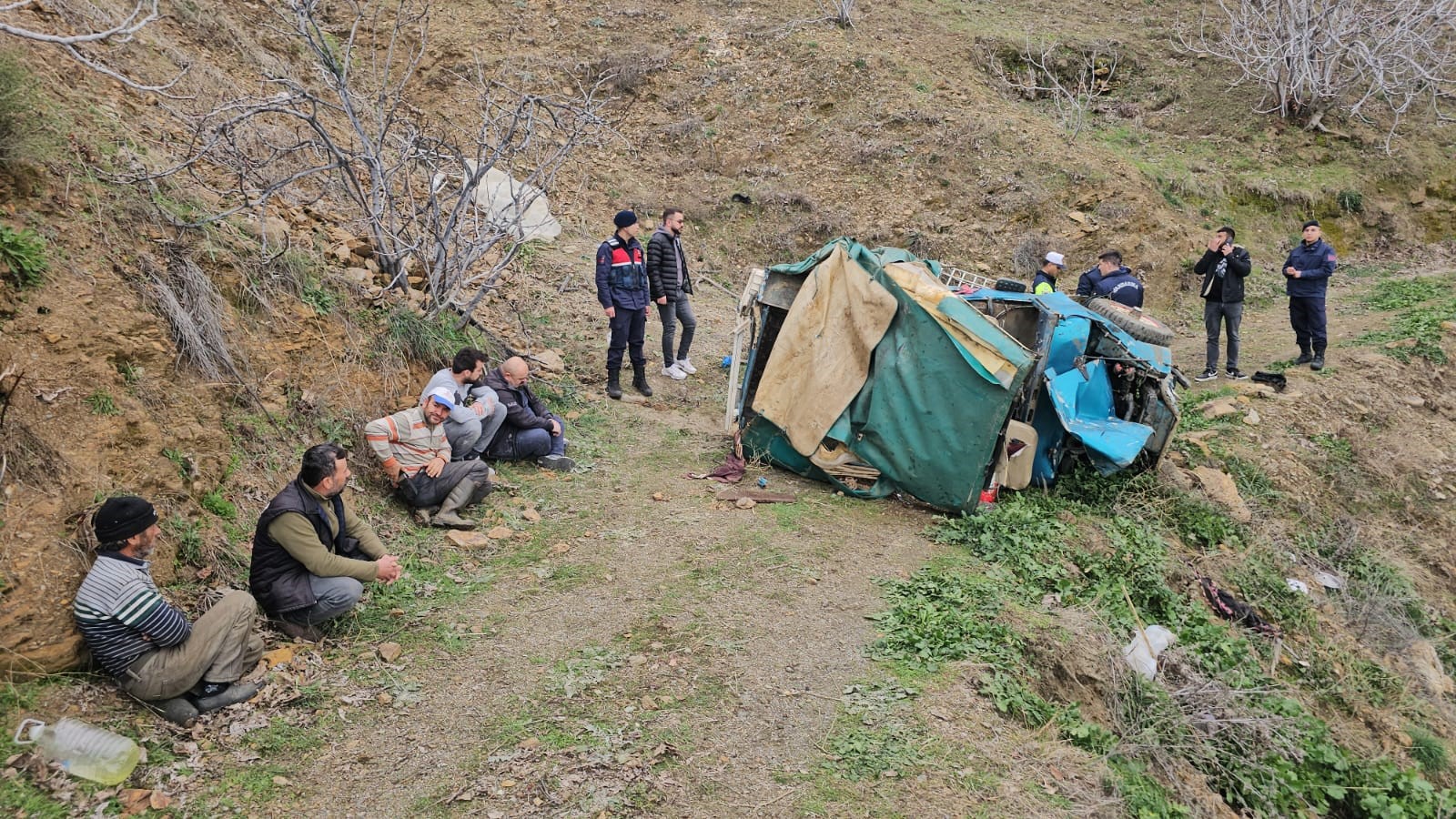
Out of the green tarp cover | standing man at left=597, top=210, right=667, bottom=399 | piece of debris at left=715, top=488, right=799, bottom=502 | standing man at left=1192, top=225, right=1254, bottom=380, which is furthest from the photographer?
standing man at left=1192, top=225, right=1254, bottom=380

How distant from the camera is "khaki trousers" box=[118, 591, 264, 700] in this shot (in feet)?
11.2

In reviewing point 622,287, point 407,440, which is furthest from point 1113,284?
point 407,440

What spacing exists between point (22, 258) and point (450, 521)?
8.17ft

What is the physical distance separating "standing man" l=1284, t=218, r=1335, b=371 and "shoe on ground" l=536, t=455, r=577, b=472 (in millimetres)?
7344

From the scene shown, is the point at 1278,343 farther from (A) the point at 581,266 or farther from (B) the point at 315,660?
(B) the point at 315,660

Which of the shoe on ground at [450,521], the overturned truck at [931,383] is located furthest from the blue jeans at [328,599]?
the overturned truck at [931,383]

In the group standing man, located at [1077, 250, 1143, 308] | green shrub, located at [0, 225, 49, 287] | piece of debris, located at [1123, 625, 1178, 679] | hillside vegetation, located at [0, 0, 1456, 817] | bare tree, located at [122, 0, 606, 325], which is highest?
bare tree, located at [122, 0, 606, 325]

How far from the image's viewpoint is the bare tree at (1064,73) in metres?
15.7

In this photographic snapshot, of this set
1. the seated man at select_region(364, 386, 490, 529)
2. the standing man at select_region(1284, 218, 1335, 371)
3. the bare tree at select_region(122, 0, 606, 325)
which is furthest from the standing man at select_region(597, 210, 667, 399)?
the standing man at select_region(1284, 218, 1335, 371)

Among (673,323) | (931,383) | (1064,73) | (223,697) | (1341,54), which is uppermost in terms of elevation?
(1064,73)

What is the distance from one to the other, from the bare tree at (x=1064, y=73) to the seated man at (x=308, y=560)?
14505mm

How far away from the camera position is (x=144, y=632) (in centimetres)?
341

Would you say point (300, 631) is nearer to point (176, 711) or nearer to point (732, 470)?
point (176, 711)

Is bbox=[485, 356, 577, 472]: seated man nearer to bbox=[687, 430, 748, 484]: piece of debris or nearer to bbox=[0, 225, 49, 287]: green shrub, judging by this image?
bbox=[687, 430, 748, 484]: piece of debris
